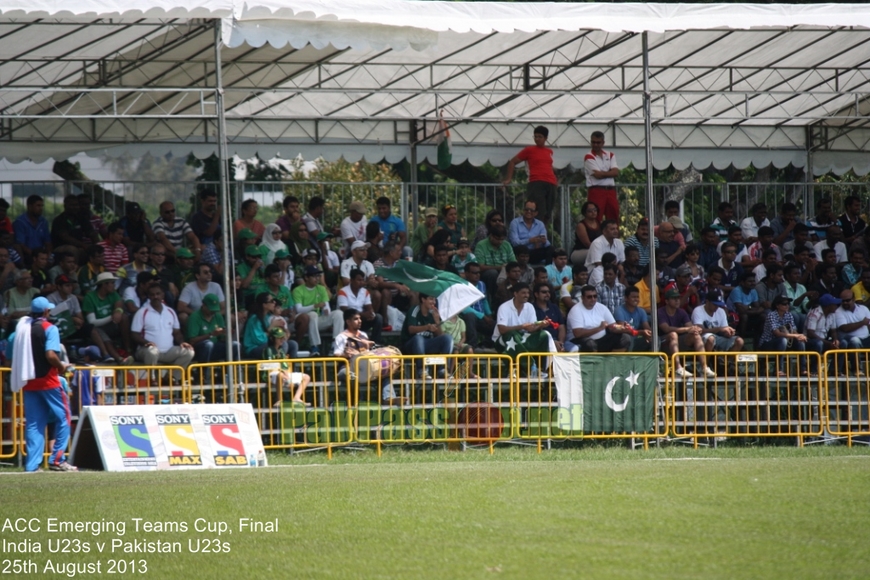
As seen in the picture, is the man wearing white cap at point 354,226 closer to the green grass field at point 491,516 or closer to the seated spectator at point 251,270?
the seated spectator at point 251,270

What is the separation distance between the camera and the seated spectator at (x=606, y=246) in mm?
19672

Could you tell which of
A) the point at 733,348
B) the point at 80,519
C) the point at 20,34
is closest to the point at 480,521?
the point at 80,519

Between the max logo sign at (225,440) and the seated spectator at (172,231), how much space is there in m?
6.42

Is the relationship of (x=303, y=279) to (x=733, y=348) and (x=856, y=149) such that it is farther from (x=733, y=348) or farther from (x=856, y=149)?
(x=856, y=149)

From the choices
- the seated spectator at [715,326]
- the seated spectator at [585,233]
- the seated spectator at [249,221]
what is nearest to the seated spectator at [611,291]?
the seated spectator at [715,326]

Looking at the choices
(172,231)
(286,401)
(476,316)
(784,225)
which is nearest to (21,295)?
(172,231)

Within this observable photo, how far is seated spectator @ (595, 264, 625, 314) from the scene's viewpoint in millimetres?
18125

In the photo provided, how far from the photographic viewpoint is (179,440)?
1316 centimetres

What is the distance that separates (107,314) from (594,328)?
23.7 ft

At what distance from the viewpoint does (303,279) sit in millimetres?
18375

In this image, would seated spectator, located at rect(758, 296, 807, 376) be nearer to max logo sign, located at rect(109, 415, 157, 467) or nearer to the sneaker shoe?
max logo sign, located at rect(109, 415, 157, 467)

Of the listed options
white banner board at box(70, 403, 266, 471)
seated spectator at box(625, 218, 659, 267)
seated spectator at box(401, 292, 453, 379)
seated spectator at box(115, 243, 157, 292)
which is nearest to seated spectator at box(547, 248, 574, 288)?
seated spectator at box(625, 218, 659, 267)

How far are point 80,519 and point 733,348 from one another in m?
11.2

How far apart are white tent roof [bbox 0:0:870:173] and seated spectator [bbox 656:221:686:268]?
6.62 feet
